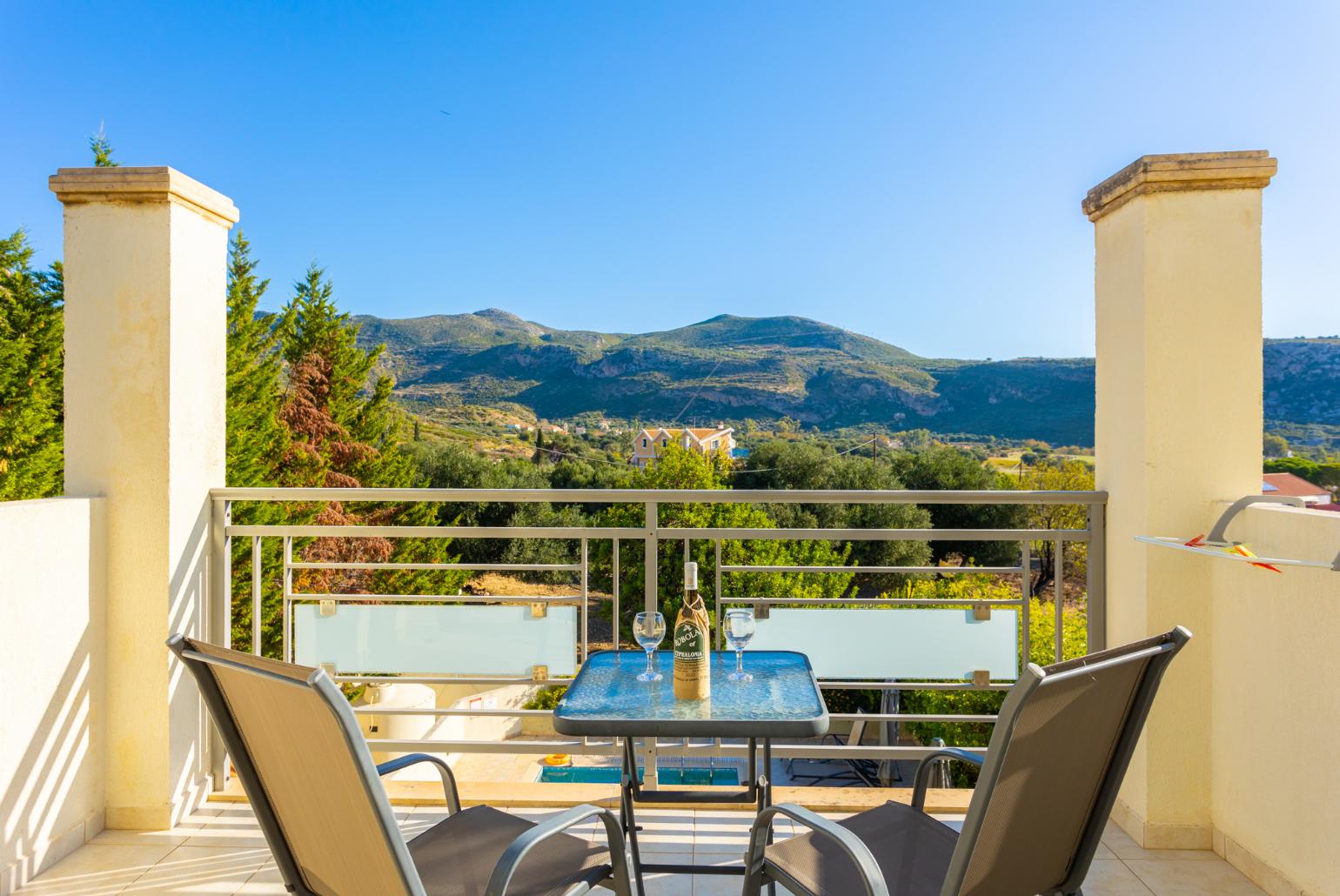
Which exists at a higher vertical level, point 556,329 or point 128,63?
point 128,63

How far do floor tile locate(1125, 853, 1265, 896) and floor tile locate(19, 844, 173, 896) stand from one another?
2.85 m

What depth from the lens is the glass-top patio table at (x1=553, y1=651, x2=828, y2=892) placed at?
1.73 meters

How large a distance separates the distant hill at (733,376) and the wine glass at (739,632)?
29.7 metres

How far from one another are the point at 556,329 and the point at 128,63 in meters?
22.6

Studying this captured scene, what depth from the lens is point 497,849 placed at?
Answer: 5.73ft

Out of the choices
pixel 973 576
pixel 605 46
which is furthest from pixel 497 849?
pixel 605 46

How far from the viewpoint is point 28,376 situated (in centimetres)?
1800

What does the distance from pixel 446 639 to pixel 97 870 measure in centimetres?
124

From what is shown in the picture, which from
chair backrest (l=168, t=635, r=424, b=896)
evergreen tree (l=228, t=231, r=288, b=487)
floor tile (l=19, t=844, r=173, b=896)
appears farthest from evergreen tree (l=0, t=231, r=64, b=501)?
chair backrest (l=168, t=635, r=424, b=896)

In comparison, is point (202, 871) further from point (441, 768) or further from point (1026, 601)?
point (1026, 601)

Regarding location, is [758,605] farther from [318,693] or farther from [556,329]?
[556,329]

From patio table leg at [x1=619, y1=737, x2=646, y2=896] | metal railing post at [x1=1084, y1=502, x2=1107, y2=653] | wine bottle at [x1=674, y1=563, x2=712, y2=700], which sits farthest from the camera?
metal railing post at [x1=1084, y1=502, x2=1107, y2=653]

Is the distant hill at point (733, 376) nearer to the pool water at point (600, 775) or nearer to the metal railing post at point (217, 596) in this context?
the pool water at point (600, 775)

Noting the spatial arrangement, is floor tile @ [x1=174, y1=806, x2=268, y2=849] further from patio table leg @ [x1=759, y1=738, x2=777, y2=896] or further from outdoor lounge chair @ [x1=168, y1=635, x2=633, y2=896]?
patio table leg @ [x1=759, y1=738, x2=777, y2=896]
